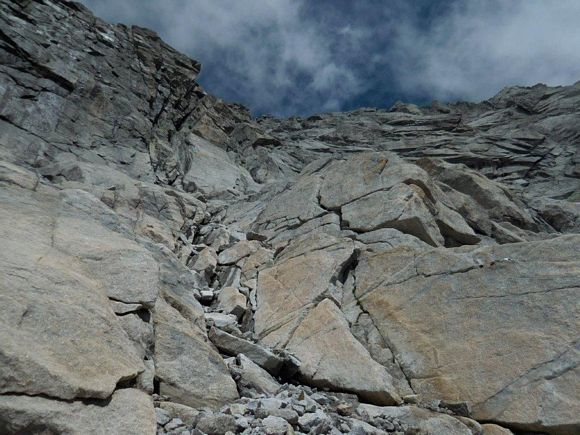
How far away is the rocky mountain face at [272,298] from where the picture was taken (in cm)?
A: 896

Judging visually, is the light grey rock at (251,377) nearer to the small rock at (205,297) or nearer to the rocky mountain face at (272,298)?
the rocky mountain face at (272,298)

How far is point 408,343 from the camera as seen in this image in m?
15.6

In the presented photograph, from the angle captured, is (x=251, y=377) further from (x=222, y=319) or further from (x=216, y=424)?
(x=222, y=319)

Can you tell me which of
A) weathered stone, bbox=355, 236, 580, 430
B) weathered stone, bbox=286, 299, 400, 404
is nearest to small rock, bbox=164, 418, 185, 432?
weathered stone, bbox=286, 299, 400, 404

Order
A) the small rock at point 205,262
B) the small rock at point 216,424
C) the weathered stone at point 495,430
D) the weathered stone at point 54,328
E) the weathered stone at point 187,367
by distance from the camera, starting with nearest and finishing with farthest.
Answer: the weathered stone at point 54,328
the small rock at point 216,424
the weathered stone at point 187,367
the weathered stone at point 495,430
the small rock at point 205,262

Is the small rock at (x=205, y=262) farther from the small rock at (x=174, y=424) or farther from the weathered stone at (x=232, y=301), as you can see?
A: the small rock at (x=174, y=424)

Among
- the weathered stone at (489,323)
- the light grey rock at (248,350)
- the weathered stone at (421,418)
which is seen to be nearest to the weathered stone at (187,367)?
the light grey rock at (248,350)

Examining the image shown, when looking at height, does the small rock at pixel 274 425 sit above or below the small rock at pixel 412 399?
below

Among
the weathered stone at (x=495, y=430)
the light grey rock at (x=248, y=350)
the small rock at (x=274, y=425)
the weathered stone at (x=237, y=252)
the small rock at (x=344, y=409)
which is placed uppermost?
the weathered stone at (x=237, y=252)

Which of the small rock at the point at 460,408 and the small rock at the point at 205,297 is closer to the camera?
the small rock at the point at 460,408

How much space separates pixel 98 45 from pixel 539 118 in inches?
3559

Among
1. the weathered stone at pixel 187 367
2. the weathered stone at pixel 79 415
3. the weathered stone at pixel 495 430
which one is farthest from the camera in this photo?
the weathered stone at pixel 495 430

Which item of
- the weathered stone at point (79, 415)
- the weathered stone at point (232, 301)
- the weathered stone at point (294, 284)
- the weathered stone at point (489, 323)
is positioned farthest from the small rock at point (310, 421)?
the weathered stone at point (232, 301)

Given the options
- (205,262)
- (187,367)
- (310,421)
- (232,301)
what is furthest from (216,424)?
(205,262)
